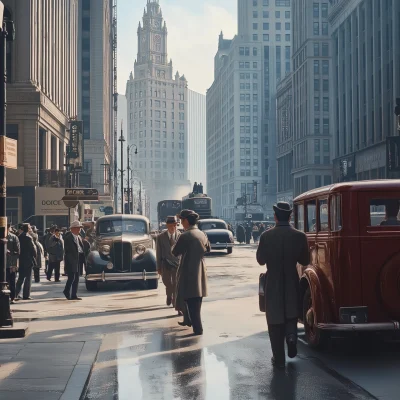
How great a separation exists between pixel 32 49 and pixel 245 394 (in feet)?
145

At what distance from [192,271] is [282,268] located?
294cm

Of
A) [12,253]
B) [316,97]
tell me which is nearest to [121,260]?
[12,253]

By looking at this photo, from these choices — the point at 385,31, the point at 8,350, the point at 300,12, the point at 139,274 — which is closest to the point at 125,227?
the point at 139,274

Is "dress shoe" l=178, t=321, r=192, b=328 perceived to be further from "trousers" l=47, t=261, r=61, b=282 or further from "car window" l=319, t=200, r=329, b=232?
"trousers" l=47, t=261, r=61, b=282

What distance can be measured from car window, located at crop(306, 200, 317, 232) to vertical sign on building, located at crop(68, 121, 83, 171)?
50167 millimetres

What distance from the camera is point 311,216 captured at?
10562 mm

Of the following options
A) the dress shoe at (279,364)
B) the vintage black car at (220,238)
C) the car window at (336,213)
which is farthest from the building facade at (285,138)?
the dress shoe at (279,364)

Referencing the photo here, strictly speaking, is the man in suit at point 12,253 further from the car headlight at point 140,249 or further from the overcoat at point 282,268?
the overcoat at point 282,268

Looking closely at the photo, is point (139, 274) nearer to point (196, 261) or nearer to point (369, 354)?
point (196, 261)

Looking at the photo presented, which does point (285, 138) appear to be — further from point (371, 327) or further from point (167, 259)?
point (371, 327)

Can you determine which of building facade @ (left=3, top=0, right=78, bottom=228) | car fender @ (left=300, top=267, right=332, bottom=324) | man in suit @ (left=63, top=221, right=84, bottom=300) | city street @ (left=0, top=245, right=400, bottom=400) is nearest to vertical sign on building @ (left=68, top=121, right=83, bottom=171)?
building facade @ (left=3, top=0, right=78, bottom=228)

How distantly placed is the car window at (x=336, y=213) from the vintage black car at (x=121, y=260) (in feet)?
35.7

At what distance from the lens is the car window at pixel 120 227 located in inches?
848

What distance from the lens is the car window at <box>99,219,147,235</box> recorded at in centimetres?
2153
